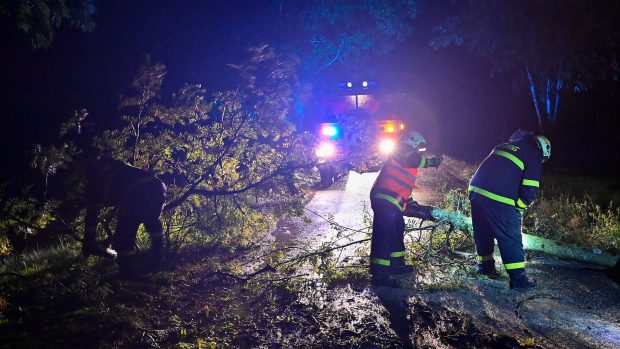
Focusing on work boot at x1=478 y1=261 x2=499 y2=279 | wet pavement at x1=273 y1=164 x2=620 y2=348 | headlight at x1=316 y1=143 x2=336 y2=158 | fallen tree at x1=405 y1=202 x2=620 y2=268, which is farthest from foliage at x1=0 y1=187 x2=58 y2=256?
work boot at x1=478 y1=261 x2=499 y2=279

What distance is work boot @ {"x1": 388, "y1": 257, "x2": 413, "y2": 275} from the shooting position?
4461 mm

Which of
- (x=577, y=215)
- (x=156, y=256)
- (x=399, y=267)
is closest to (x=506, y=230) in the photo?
(x=399, y=267)

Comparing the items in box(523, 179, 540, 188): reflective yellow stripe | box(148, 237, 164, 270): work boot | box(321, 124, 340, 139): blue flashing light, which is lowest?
box(148, 237, 164, 270): work boot

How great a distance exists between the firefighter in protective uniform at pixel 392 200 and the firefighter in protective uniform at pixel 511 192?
24.9 inches

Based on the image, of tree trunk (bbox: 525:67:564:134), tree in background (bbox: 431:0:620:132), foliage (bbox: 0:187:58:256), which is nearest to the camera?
foliage (bbox: 0:187:58:256)

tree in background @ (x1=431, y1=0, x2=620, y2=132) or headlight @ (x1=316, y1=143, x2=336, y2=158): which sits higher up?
tree in background @ (x1=431, y1=0, x2=620, y2=132)

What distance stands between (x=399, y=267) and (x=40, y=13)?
15.1ft

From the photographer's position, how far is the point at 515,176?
398 centimetres

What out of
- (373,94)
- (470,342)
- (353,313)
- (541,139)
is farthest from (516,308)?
(373,94)

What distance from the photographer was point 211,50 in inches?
268

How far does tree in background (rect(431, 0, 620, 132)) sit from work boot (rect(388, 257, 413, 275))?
371 inches

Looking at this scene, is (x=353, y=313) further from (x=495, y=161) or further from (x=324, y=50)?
(x=324, y=50)

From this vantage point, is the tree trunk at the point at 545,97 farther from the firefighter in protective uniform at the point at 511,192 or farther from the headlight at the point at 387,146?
the firefighter in protective uniform at the point at 511,192

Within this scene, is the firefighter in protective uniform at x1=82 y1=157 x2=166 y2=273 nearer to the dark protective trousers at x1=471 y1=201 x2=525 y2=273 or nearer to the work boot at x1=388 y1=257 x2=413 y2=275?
the work boot at x1=388 y1=257 x2=413 y2=275
